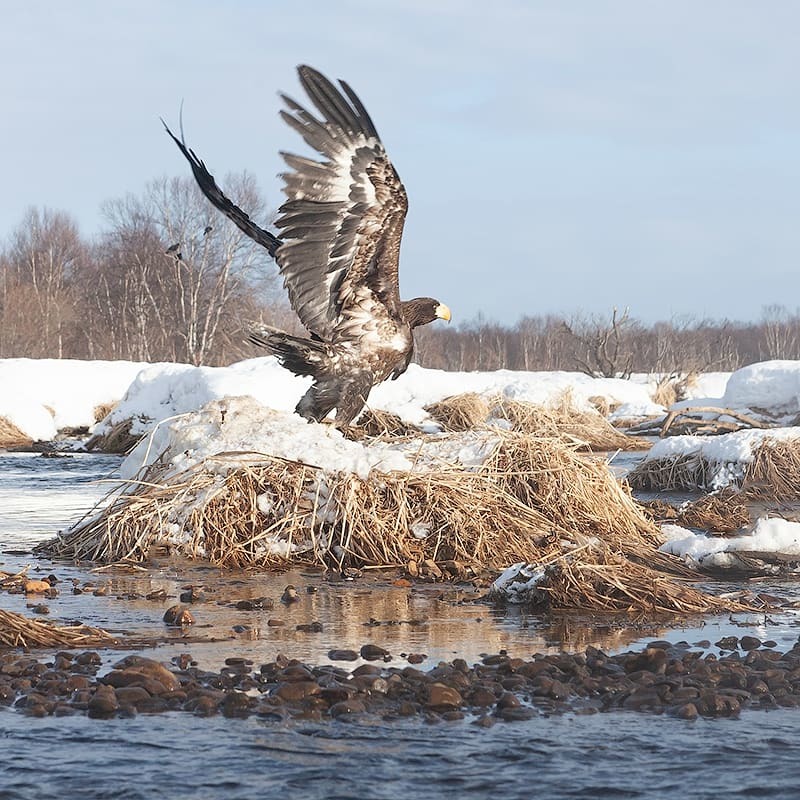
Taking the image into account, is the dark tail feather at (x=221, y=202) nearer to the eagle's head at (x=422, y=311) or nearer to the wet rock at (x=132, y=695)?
the eagle's head at (x=422, y=311)

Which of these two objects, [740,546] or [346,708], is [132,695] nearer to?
[346,708]

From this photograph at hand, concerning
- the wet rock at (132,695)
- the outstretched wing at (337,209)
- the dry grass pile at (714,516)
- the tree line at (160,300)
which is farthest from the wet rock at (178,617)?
the tree line at (160,300)

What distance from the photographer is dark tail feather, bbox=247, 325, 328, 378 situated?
25.7 ft

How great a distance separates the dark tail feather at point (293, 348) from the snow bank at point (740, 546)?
8.11 ft

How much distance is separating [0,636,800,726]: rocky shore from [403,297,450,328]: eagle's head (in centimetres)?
399

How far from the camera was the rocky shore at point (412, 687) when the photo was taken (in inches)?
154

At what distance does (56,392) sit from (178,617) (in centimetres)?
1990

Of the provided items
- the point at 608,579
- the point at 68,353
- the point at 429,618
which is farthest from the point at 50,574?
the point at 68,353

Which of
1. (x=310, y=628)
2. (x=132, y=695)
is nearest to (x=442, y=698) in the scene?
(x=132, y=695)

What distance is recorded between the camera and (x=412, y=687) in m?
4.12

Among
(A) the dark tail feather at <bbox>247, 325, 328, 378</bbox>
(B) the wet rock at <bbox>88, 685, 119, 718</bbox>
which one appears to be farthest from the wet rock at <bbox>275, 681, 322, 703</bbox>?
(A) the dark tail feather at <bbox>247, 325, 328, 378</bbox>

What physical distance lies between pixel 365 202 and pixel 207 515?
208 cm

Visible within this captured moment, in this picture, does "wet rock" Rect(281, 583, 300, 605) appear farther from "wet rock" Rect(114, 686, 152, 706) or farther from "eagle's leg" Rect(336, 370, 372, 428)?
"eagle's leg" Rect(336, 370, 372, 428)

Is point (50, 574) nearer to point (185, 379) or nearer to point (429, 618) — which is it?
point (429, 618)
